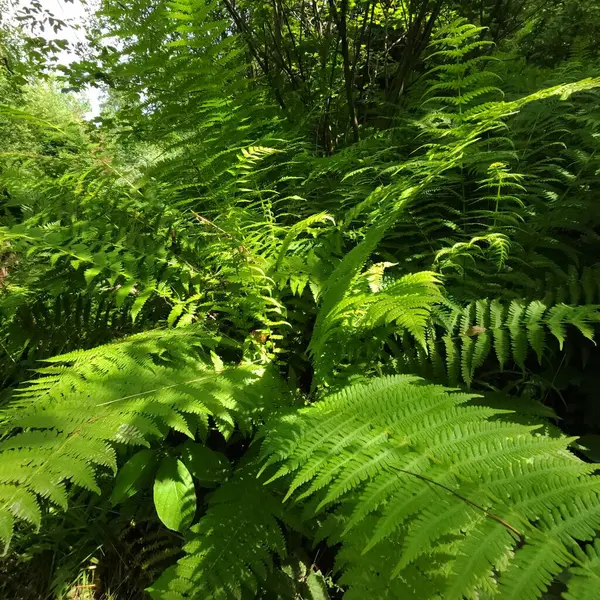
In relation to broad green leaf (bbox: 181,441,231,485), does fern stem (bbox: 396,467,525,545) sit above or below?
above

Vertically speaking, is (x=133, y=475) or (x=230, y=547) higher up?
(x=133, y=475)

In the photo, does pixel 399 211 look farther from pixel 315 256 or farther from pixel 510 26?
pixel 510 26

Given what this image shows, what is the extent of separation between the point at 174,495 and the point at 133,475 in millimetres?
129

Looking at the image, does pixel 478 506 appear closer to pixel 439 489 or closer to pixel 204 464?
pixel 439 489

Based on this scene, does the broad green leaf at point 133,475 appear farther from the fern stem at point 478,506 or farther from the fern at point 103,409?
the fern stem at point 478,506

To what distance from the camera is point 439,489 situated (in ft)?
2.19

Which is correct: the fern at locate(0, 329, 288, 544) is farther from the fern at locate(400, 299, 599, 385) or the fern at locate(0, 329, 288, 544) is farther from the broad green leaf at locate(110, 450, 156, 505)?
the fern at locate(400, 299, 599, 385)

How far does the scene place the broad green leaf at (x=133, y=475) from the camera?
41.8 inches

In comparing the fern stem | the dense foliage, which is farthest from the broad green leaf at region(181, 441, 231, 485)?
the fern stem

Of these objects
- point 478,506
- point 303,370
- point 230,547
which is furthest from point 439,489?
point 303,370

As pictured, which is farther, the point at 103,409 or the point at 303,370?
the point at 303,370

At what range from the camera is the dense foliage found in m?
0.70

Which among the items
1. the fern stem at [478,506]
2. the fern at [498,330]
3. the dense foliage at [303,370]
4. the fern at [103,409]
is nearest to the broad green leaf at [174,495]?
the dense foliage at [303,370]

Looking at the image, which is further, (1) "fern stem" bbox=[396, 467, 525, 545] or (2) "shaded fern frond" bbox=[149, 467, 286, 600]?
(2) "shaded fern frond" bbox=[149, 467, 286, 600]
